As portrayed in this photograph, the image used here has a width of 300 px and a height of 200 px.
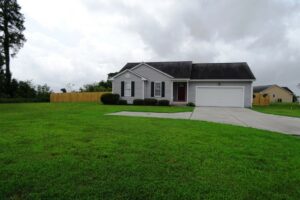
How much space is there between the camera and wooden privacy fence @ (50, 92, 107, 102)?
32312mm

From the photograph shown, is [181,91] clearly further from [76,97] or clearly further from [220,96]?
[76,97]

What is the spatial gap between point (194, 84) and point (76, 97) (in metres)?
17.5

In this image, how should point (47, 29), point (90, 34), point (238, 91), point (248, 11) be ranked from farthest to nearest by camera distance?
Answer: point (238, 91), point (90, 34), point (47, 29), point (248, 11)

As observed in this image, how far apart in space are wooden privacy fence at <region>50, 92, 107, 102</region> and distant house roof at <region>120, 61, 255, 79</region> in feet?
34.6

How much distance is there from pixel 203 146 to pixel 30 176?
12.5 feet

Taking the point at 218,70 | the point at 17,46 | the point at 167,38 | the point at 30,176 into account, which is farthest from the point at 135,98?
the point at 30,176

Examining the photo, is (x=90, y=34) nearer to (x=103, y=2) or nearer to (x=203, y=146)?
(x=103, y=2)

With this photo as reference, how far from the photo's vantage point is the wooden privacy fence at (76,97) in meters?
32.3

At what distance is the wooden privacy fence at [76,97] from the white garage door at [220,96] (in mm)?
14865

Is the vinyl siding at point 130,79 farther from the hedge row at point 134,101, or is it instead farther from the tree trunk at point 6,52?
the tree trunk at point 6,52

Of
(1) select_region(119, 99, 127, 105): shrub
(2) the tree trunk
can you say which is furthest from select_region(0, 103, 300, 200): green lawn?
(2) the tree trunk

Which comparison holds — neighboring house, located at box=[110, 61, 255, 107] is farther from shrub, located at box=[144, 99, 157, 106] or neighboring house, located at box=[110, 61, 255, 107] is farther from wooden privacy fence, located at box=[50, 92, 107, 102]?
wooden privacy fence, located at box=[50, 92, 107, 102]

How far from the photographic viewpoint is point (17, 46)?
3094 cm

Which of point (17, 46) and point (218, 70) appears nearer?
point (218, 70)
